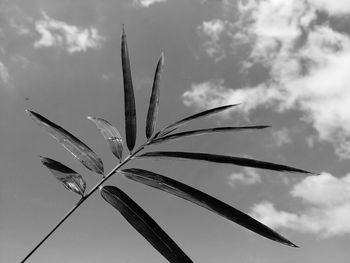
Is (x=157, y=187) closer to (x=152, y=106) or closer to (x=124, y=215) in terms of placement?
(x=124, y=215)

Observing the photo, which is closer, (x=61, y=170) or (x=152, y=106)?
(x=61, y=170)

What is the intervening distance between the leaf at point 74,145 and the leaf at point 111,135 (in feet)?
0.33

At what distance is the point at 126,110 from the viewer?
1.70 metres

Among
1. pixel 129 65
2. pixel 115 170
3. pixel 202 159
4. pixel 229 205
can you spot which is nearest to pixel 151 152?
pixel 115 170

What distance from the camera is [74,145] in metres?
1.68

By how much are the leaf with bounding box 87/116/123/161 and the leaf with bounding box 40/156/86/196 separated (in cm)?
20

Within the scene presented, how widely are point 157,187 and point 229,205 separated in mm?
283

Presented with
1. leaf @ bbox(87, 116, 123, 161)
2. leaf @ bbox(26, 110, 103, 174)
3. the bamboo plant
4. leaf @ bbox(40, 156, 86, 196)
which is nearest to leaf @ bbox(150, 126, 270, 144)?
the bamboo plant

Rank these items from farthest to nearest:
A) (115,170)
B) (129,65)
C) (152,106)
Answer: (152,106), (129,65), (115,170)

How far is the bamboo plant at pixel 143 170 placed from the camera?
3.59 feet

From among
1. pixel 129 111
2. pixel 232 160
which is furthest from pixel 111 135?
pixel 232 160

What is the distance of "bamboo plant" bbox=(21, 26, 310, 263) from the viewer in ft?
3.59

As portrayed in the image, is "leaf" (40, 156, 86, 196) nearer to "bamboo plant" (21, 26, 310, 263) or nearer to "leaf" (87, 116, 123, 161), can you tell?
"bamboo plant" (21, 26, 310, 263)

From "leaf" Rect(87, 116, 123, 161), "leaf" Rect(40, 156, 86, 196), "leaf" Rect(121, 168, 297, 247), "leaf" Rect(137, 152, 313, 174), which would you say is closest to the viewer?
"leaf" Rect(121, 168, 297, 247)
